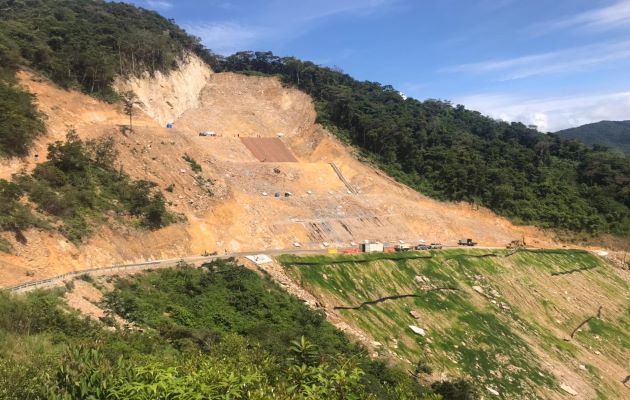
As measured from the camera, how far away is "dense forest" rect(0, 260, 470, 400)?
383 inches

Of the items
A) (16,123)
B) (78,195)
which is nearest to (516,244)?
(78,195)

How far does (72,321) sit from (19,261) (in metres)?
11.6

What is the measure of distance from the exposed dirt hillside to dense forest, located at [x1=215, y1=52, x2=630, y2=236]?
12.3 feet

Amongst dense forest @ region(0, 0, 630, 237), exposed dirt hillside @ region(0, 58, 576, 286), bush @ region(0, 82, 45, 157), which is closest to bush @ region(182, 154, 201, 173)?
exposed dirt hillside @ region(0, 58, 576, 286)

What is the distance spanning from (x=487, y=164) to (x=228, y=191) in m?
48.4

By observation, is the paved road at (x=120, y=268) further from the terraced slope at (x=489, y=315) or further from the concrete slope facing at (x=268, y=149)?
the concrete slope facing at (x=268, y=149)

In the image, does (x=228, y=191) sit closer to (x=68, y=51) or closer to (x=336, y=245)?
(x=336, y=245)

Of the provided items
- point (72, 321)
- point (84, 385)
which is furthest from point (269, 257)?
point (84, 385)

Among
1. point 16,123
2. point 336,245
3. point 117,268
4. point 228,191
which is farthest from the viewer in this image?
point 228,191

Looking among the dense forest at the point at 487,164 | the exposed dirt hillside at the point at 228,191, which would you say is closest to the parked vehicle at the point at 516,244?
the exposed dirt hillside at the point at 228,191

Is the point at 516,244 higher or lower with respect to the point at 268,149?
lower

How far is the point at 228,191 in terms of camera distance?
50625mm

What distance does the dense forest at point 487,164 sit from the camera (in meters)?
67.2

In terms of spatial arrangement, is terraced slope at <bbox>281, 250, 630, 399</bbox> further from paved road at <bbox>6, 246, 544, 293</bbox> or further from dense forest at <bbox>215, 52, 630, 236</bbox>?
dense forest at <bbox>215, 52, 630, 236</bbox>
